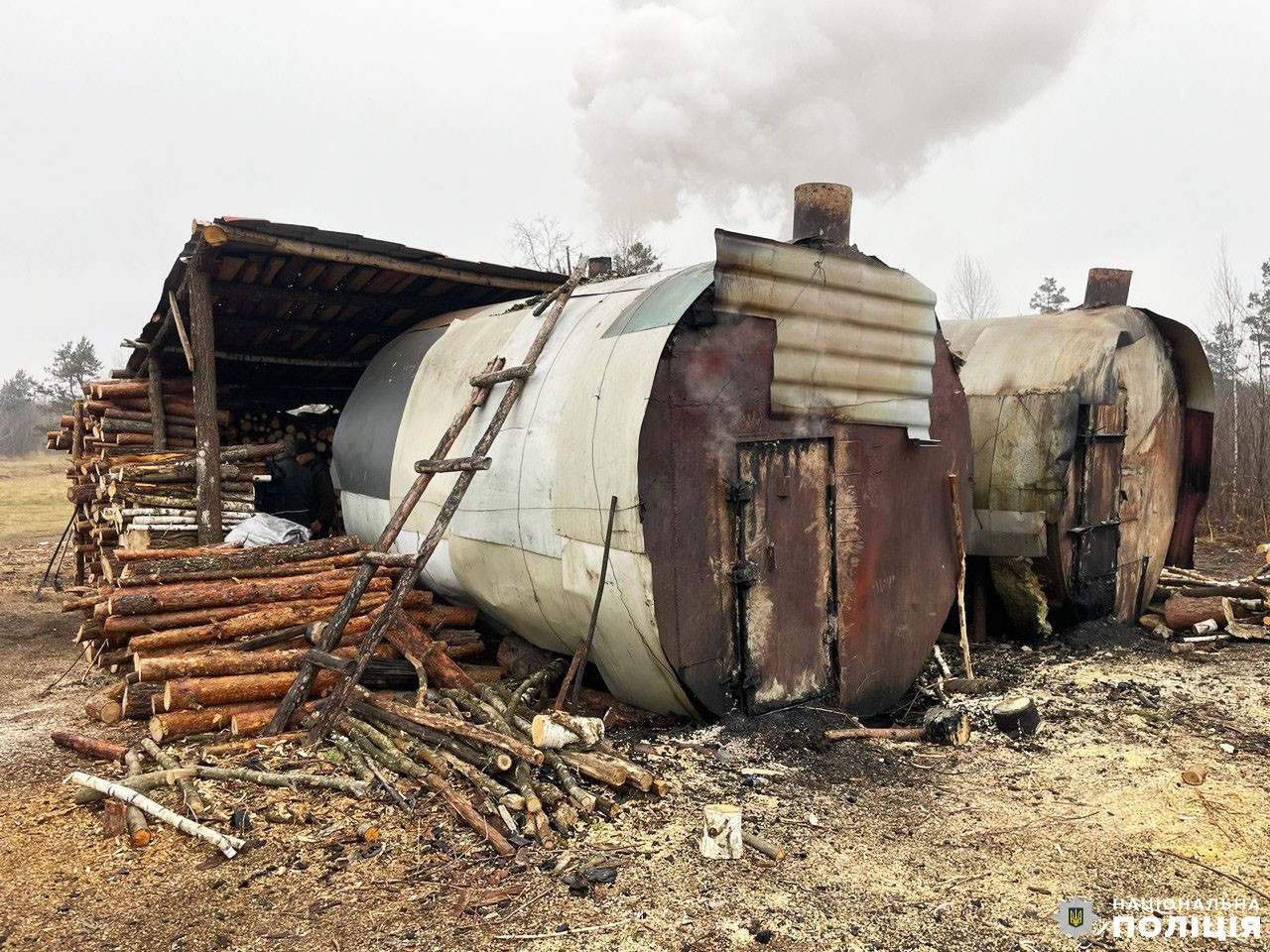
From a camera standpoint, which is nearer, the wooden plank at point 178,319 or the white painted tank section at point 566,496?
the white painted tank section at point 566,496

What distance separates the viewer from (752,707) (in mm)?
6000

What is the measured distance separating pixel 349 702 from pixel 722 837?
9.25ft

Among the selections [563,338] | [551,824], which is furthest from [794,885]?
[563,338]

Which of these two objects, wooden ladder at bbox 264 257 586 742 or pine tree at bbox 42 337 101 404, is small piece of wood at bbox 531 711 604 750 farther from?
pine tree at bbox 42 337 101 404

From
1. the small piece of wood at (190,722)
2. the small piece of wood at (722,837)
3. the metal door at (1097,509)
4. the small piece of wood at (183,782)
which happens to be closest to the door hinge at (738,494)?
the small piece of wood at (722,837)

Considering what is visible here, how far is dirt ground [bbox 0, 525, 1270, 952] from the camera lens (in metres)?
3.84

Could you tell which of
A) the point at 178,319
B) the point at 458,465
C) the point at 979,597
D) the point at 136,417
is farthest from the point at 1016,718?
the point at 136,417

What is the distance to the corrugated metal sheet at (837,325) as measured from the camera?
5.89 m

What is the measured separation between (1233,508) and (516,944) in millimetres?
17871

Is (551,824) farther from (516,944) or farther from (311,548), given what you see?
(311,548)

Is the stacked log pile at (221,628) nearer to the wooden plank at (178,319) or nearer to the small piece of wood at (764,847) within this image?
the wooden plank at (178,319)

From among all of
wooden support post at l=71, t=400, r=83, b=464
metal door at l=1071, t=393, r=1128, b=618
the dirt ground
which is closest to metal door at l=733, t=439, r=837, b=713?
the dirt ground

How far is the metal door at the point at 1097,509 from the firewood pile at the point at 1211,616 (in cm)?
79

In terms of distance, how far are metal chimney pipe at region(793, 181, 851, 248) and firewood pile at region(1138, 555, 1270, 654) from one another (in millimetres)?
5840
